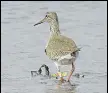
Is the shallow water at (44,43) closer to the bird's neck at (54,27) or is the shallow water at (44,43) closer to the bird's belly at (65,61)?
the bird's belly at (65,61)

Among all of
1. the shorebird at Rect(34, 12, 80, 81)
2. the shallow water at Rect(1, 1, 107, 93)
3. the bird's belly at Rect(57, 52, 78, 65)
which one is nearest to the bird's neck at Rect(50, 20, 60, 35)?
the shorebird at Rect(34, 12, 80, 81)

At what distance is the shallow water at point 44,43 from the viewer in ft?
39.1

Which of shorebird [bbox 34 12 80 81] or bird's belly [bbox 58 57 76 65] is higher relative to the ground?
shorebird [bbox 34 12 80 81]

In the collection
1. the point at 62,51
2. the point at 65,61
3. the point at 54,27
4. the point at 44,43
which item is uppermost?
the point at 54,27

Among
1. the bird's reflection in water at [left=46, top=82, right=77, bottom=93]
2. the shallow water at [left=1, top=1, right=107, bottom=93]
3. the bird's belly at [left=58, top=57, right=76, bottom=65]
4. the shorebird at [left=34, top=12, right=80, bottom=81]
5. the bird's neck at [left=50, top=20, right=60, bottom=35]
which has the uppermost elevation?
the bird's neck at [left=50, top=20, right=60, bottom=35]

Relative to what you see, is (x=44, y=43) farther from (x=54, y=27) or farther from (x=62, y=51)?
(x=62, y=51)

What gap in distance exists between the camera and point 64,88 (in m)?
11.7

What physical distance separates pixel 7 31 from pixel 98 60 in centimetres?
425

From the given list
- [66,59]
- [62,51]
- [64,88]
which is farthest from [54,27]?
[64,88]

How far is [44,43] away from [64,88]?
4.06 m

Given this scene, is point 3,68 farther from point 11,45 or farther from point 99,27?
point 99,27

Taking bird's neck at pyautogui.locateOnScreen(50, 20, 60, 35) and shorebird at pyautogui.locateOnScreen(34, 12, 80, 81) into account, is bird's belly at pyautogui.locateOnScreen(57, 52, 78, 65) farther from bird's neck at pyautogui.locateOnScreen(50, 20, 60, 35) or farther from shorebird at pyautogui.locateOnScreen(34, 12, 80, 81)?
bird's neck at pyautogui.locateOnScreen(50, 20, 60, 35)

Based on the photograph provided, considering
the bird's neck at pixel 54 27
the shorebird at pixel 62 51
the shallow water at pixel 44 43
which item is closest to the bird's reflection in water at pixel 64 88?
the shallow water at pixel 44 43

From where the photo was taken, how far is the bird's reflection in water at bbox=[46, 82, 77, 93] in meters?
11.4
